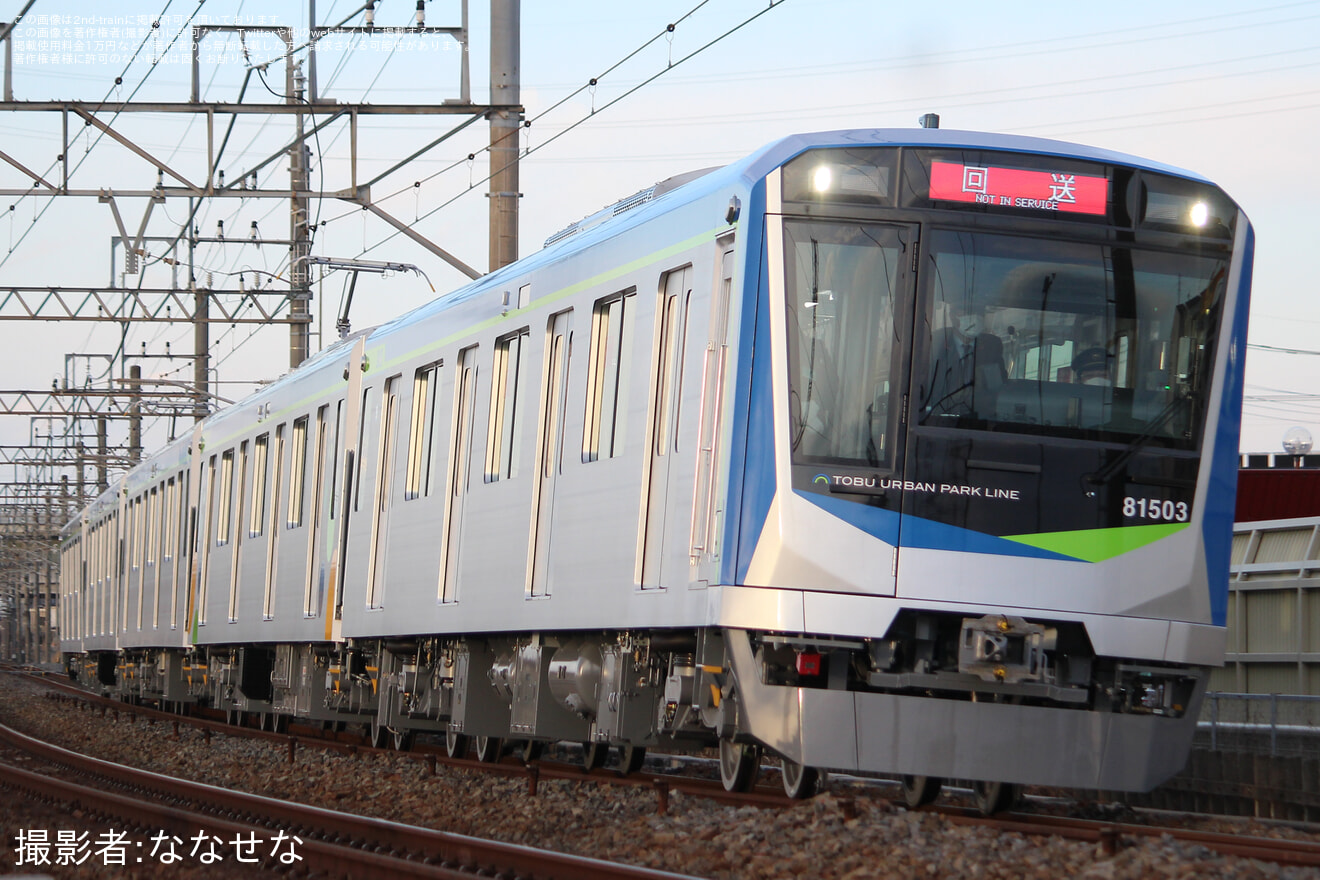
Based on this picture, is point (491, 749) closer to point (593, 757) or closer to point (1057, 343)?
point (593, 757)

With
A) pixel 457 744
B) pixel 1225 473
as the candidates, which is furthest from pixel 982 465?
pixel 457 744

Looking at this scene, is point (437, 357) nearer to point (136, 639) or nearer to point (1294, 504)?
point (136, 639)

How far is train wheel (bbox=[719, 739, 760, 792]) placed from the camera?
10.4 m

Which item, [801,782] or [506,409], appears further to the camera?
[506,409]

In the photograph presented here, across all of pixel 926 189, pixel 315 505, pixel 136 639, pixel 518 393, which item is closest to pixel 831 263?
pixel 926 189

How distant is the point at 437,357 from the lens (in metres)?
14.6

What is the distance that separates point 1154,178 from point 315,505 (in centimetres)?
1064

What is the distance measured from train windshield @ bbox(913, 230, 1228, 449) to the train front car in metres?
0.01

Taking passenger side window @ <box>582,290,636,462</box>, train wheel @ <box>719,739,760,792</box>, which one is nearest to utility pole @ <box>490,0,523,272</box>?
passenger side window @ <box>582,290,636,462</box>

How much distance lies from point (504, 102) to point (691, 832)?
11208 millimetres

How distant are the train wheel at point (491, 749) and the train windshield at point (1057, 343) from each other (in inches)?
269

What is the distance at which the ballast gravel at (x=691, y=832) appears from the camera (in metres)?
7.65

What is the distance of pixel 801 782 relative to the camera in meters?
9.83

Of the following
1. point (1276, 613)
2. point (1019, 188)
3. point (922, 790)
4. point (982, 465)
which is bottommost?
point (922, 790)
